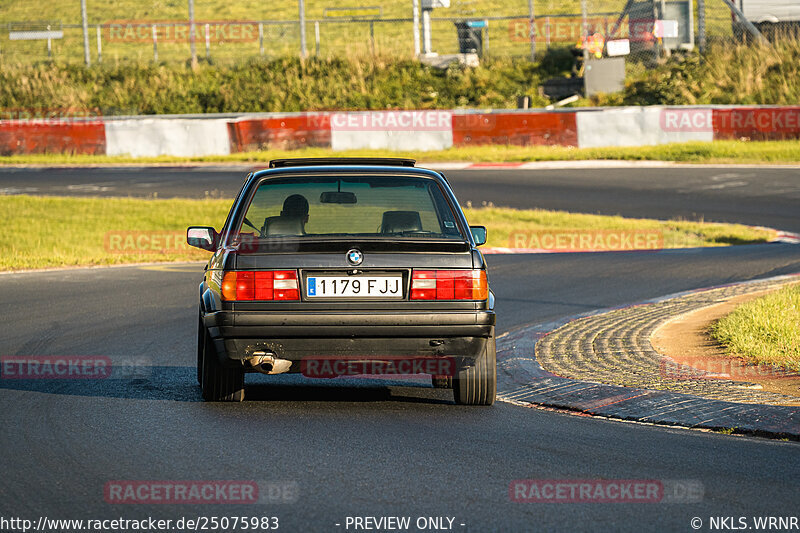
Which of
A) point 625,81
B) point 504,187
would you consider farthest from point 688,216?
point 625,81

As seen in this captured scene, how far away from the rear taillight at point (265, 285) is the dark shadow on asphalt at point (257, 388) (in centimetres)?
99

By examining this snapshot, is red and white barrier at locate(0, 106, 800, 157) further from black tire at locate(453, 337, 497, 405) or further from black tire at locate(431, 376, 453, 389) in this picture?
black tire at locate(453, 337, 497, 405)

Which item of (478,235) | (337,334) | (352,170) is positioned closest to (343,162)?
(352,170)

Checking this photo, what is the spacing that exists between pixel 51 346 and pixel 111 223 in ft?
33.9

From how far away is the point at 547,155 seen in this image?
28453mm

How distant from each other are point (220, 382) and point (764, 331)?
4260 millimetres

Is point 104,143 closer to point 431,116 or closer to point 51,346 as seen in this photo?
point 431,116

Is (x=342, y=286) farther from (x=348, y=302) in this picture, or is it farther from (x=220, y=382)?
(x=220, y=382)

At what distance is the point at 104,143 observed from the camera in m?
30.7

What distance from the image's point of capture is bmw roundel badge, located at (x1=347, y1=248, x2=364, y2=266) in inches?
260

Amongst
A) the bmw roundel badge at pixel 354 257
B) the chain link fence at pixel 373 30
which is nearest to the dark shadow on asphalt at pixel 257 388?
the bmw roundel badge at pixel 354 257

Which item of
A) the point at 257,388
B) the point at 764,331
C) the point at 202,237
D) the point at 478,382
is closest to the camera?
the point at 478,382

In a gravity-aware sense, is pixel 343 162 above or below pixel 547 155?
above

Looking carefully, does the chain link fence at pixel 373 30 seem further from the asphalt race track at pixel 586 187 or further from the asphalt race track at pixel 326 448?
the asphalt race track at pixel 326 448
